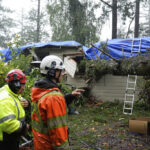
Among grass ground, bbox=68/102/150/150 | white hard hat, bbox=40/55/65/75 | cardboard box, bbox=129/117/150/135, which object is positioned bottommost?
grass ground, bbox=68/102/150/150

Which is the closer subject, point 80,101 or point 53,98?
point 53,98

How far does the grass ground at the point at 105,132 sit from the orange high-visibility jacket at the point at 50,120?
280 centimetres

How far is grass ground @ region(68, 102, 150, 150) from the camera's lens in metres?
4.60

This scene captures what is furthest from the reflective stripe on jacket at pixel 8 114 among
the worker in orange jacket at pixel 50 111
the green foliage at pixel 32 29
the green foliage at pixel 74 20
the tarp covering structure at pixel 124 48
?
the green foliage at pixel 32 29

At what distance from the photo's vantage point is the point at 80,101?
31.2 ft

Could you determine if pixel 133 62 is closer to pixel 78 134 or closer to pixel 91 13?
pixel 78 134

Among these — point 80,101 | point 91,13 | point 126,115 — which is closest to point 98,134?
point 126,115

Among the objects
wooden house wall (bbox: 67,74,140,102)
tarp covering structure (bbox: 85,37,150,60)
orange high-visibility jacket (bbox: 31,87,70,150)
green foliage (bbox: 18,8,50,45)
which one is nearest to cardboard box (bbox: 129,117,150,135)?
orange high-visibility jacket (bbox: 31,87,70,150)

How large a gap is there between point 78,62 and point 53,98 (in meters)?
9.61

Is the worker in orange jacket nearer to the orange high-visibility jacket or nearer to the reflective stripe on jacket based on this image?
the orange high-visibility jacket

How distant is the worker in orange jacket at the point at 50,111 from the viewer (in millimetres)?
1771

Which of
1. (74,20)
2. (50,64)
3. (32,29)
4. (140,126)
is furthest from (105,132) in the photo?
(32,29)

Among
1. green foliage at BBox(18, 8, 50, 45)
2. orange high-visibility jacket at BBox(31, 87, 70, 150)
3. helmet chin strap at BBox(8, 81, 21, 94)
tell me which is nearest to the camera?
orange high-visibility jacket at BBox(31, 87, 70, 150)

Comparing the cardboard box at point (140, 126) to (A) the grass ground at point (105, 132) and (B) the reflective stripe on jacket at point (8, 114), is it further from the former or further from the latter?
(B) the reflective stripe on jacket at point (8, 114)
